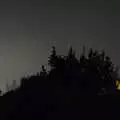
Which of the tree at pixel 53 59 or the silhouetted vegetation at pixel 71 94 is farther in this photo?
the tree at pixel 53 59

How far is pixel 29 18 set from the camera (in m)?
1.52

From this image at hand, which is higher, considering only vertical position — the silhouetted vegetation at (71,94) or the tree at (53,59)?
the tree at (53,59)

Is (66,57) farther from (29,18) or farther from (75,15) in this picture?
(29,18)

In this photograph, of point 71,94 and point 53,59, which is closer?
point 71,94

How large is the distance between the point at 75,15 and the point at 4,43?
→ 0.64 m

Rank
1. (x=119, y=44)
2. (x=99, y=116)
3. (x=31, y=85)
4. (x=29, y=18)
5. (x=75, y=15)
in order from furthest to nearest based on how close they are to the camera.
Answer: (x=29, y=18)
(x=75, y=15)
(x=119, y=44)
(x=31, y=85)
(x=99, y=116)

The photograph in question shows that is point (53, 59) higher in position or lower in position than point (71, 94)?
higher

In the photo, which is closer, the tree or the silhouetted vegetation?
the silhouetted vegetation

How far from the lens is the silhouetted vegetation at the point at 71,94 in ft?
2.91

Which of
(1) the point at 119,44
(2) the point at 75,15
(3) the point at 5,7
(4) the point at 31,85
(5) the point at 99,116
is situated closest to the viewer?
(5) the point at 99,116

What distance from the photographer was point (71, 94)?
953mm

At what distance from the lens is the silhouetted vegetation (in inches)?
34.9

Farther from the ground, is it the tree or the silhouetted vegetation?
the tree

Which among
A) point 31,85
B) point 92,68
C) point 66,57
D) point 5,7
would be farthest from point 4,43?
point 92,68
